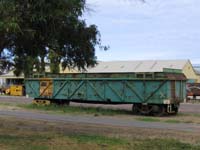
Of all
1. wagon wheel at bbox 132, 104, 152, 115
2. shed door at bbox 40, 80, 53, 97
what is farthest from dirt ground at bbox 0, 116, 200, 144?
shed door at bbox 40, 80, 53, 97

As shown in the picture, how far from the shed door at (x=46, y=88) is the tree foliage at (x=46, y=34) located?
1851 centimetres

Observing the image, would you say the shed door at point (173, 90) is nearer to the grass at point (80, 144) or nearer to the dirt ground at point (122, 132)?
the dirt ground at point (122, 132)

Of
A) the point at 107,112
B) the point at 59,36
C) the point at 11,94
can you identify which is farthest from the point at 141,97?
the point at 11,94

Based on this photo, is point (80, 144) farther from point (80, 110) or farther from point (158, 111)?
point (80, 110)

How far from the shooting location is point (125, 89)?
28062 mm

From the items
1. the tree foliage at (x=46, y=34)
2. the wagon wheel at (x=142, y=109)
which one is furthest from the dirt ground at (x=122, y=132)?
the wagon wheel at (x=142, y=109)

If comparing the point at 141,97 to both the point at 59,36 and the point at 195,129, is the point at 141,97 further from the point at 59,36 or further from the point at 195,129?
the point at 59,36

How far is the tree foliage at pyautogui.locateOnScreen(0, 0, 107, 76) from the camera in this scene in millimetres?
9398

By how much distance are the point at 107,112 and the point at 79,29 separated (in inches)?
648

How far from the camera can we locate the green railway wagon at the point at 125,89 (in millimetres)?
26812

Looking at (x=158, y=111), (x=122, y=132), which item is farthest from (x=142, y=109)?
(x=122, y=132)

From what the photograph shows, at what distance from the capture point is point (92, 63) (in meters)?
12.9

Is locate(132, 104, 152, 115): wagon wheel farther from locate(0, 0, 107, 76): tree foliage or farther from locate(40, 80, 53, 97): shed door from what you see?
locate(0, 0, 107, 76): tree foliage

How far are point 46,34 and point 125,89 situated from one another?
1779 cm
